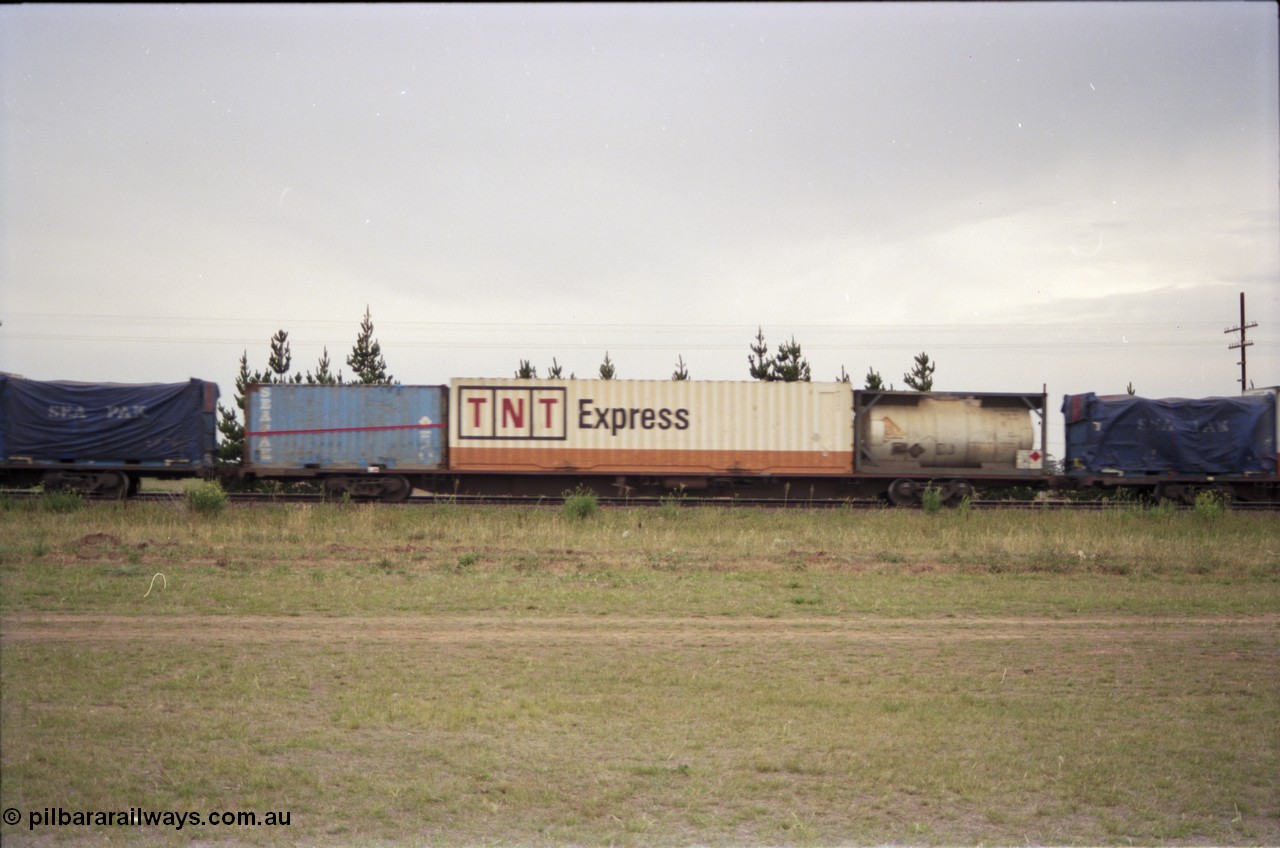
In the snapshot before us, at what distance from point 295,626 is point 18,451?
18708 millimetres

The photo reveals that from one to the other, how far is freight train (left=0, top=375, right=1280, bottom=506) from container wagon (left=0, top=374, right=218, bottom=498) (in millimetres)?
36

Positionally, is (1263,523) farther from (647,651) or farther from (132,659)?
(132,659)

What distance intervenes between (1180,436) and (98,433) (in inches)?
1121

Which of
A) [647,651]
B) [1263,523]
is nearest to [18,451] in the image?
[647,651]

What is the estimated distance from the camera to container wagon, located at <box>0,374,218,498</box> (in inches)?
928

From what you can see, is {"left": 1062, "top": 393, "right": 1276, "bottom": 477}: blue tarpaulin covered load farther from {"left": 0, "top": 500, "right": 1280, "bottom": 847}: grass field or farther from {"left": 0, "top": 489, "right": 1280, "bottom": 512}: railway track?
{"left": 0, "top": 500, "right": 1280, "bottom": 847}: grass field

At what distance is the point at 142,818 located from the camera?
5031 mm

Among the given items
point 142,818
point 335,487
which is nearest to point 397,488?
point 335,487

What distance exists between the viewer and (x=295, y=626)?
9.52 meters

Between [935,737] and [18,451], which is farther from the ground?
[18,451]

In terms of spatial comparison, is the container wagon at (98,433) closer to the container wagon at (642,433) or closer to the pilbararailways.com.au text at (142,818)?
the container wagon at (642,433)

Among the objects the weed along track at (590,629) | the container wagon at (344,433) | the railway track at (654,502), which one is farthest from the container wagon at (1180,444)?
the container wagon at (344,433)

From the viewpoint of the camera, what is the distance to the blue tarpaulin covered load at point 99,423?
23.6 m

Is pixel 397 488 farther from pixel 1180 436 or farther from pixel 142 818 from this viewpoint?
pixel 1180 436
